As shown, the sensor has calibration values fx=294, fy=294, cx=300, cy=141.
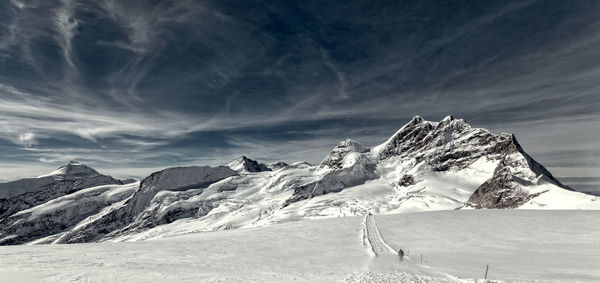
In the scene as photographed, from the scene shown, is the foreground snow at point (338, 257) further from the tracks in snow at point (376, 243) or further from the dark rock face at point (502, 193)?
the dark rock face at point (502, 193)

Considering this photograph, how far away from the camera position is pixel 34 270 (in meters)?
19.2

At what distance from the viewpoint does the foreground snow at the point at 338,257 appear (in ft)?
64.6

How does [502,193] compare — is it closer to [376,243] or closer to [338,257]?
[376,243]

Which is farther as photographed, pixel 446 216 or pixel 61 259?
pixel 446 216

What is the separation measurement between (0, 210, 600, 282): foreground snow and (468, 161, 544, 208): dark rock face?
131 metres

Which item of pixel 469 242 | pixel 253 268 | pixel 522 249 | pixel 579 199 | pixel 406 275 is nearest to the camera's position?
pixel 406 275

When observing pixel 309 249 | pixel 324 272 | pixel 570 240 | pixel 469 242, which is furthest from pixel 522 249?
pixel 324 272

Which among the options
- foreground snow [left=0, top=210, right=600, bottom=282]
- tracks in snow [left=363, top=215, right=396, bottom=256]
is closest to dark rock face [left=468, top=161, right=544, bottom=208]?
foreground snow [left=0, top=210, right=600, bottom=282]

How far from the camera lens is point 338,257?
27000 mm

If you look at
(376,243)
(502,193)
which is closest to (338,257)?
(376,243)

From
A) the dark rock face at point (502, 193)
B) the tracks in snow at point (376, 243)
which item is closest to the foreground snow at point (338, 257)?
the tracks in snow at point (376, 243)

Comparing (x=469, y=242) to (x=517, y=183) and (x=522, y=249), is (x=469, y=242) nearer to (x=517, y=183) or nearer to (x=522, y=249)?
(x=522, y=249)

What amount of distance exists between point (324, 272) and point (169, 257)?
13727 millimetres

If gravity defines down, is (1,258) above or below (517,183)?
below
